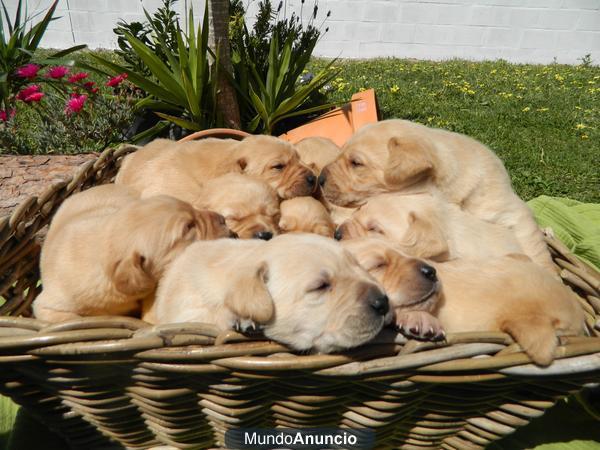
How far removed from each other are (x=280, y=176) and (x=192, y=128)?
2353mm

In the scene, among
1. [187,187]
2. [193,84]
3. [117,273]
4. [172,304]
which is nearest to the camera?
[172,304]

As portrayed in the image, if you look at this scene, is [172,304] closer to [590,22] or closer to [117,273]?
[117,273]

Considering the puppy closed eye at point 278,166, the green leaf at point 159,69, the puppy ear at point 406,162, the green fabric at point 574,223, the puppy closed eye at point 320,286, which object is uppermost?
the green leaf at point 159,69

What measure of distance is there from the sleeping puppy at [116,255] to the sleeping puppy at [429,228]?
820 mm

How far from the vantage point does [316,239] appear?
2.30m

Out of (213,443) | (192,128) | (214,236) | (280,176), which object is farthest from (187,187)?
(192,128)

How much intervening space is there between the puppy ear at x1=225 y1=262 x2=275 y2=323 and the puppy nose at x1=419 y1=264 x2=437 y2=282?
74 centimetres

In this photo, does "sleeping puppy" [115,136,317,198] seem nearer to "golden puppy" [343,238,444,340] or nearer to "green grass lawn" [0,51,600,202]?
"golden puppy" [343,238,444,340]

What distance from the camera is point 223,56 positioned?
555cm

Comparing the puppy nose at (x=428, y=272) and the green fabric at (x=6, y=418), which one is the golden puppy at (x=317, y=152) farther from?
the green fabric at (x=6, y=418)

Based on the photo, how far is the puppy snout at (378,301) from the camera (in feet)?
6.45

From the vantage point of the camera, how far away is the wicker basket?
174 cm

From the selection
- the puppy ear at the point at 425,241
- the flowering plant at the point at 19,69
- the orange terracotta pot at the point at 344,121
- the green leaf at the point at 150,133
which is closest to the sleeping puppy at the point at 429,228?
the puppy ear at the point at 425,241

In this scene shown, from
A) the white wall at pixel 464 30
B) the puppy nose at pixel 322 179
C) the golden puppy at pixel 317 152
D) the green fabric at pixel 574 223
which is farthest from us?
the white wall at pixel 464 30
